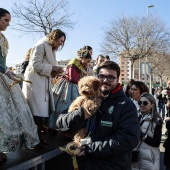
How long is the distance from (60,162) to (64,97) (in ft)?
3.67

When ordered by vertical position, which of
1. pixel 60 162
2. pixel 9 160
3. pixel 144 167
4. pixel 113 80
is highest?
pixel 113 80

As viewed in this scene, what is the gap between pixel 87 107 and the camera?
6.39 ft

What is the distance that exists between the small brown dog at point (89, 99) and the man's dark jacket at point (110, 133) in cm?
5

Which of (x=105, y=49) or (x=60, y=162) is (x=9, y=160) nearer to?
(x=60, y=162)

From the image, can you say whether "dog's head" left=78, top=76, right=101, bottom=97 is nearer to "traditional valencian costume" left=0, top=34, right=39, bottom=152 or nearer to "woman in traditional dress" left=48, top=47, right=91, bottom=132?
"traditional valencian costume" left=0, top=34, right=39, bottom=152

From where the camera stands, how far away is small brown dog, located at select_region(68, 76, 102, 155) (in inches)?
76.7

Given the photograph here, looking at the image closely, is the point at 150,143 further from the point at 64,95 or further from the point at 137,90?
the point at 64,95

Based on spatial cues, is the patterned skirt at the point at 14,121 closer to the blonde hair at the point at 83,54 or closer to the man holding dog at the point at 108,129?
the man holding dog at the point at 108,129

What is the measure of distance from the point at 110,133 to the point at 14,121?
4.62 ft

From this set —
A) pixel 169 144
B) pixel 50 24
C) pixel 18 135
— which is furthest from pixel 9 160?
pixel 50 24

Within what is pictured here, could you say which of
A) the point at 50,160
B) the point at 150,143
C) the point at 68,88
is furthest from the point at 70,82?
the point at 150,143

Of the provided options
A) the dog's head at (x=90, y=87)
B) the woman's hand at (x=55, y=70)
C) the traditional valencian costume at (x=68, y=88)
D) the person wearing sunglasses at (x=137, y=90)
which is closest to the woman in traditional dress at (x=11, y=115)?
the woman's hand at (x=55, y=70)

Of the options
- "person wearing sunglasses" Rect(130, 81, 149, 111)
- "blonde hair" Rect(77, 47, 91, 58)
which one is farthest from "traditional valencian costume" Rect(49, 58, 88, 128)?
"person wearing sunglasses" Rect(130, 81, 149, 111)

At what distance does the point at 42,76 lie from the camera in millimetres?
3658
